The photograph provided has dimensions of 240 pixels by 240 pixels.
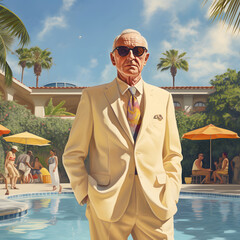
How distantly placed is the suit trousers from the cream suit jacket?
5 cm

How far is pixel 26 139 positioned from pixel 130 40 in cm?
1620

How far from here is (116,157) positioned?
2186 millimetres

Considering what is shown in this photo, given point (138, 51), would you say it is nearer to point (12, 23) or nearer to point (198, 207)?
point (198, 207)

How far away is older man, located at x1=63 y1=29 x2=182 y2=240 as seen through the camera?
2.15 metres

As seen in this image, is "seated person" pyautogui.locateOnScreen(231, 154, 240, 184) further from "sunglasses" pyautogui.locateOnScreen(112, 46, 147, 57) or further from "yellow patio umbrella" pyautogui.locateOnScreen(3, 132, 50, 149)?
"sunglasses" pyautogui.locateOnScreen(112, 46, 147, 57)

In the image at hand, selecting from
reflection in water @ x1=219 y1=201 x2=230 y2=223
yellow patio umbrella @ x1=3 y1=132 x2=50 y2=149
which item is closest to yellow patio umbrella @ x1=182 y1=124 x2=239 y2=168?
reflection in water @ x1=219 y1=201 x2=230 y2=223

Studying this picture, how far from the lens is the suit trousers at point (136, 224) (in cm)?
216

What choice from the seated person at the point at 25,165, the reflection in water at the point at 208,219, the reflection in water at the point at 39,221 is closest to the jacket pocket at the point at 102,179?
the reflection in water at the point at 208,219

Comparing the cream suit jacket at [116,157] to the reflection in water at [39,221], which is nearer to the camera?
the cream suit jacket at [116,157]

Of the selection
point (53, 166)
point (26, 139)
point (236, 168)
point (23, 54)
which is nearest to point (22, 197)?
point (53, 166)

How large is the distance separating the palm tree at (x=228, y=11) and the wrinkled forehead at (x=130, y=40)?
18.4ft

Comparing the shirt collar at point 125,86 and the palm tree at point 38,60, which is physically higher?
the palm tree at point 38,60

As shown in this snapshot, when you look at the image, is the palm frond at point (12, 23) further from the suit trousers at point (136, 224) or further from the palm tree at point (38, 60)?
the palm tree at point (38, 60)

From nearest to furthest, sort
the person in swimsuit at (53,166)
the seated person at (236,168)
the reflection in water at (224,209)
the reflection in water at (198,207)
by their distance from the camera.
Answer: the reflection in water at (224,209), the reflection in water at (198,207), the person in swimsuit at (53,166), the seated person at (236,168)
